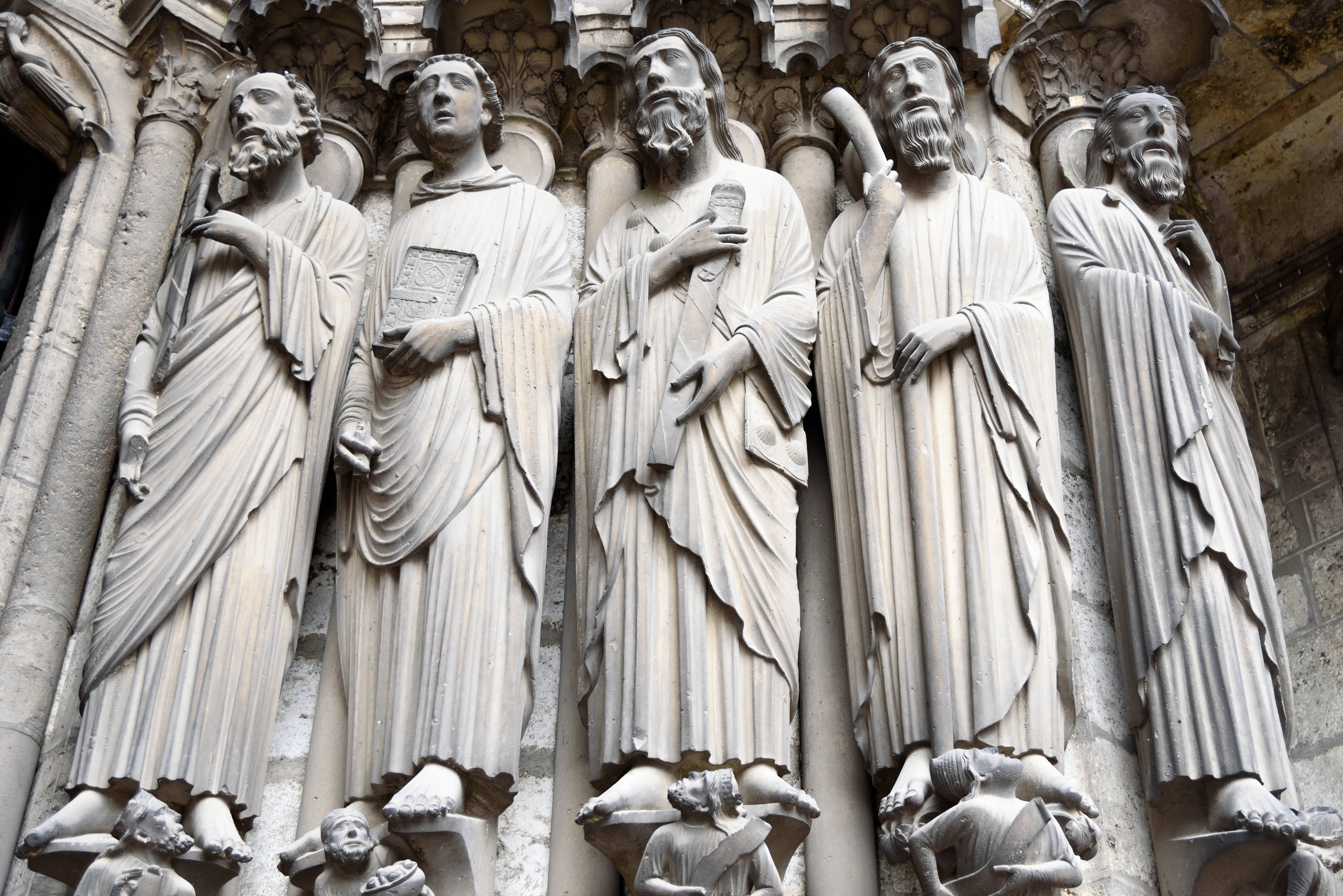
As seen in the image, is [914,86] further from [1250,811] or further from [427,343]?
[1250,811]

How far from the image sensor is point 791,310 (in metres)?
4.65

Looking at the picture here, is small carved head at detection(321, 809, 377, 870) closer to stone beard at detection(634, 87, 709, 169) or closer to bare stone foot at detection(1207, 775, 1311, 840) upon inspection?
bare stone foot at detection(1207, 775, 1311, 840)

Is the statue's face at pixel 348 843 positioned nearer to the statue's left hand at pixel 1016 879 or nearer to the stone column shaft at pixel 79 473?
the stone column shaft at pixel 79 473

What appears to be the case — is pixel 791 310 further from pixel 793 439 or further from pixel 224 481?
pixel 224 481

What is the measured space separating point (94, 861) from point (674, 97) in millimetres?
2677

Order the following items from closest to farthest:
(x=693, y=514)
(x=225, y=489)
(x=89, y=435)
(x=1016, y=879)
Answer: (x=1016, y=879) < (x=693, y=514) < (x=225, y=489) < (x=89, y=435)

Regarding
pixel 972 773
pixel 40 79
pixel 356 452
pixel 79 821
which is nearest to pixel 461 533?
pixel 356 452

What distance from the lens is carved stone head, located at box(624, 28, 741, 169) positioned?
197 inches

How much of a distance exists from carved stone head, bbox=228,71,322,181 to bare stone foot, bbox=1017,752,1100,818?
113 inches

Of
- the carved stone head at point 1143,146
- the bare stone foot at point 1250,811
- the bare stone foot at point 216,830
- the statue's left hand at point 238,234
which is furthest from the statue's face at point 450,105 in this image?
the bare stone foot at point 1250,811

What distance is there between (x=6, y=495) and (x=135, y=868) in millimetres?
1622

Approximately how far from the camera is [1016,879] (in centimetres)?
363

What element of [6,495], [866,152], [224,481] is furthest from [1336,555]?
[6,495]

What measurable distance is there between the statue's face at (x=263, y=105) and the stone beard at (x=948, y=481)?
5.73 ft
